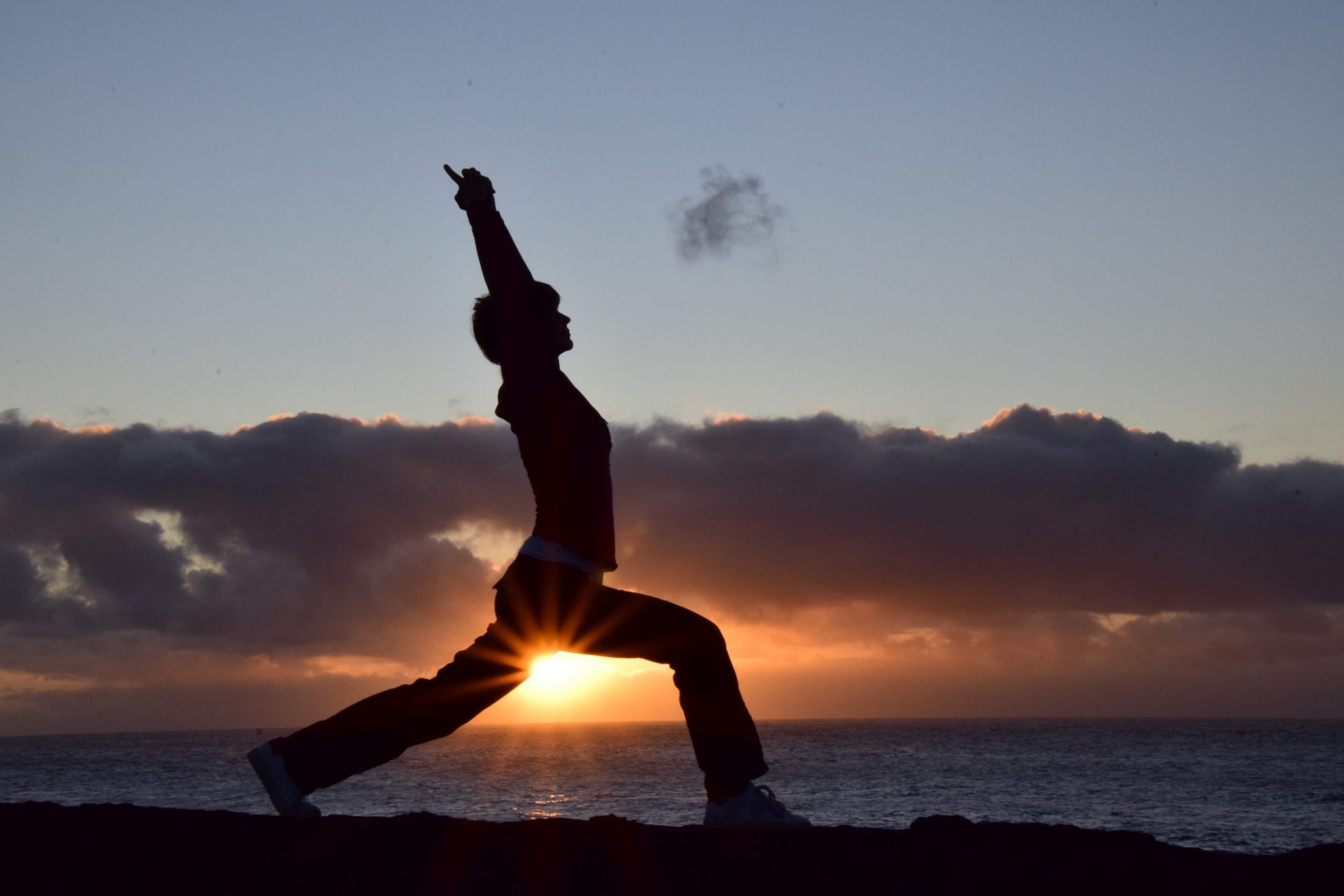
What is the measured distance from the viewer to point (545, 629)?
459 cm

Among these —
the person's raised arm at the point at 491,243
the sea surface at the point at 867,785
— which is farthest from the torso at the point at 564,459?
the sea surface at the point at 867,785

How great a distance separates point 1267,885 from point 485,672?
2.81 metres

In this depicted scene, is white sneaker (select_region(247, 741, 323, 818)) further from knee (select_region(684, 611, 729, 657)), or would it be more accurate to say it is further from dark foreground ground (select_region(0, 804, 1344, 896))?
knee (select_region(684, 611, 729, 657))

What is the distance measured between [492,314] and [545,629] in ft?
4.41

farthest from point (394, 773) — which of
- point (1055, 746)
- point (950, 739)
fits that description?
point (950, 739)

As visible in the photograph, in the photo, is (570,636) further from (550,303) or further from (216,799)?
(216,799)

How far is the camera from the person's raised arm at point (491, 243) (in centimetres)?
471

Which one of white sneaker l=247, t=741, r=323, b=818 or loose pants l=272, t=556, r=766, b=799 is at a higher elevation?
loose pants l=272, t=556, r=766, b=799

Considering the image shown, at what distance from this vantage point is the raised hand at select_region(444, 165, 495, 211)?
4.81 metres

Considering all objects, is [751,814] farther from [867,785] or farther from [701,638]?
[867,785]

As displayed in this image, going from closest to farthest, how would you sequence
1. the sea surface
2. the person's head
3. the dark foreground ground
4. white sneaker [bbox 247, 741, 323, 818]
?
1. the dark foreground ground
2. white sneaker [bbox 247, 741, 323, 818]
3. the person's head
4. the sea surface

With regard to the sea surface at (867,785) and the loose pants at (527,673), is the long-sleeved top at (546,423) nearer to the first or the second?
the loose pants at (527,673)

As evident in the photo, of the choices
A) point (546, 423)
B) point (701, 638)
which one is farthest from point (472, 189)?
point (701, 638)

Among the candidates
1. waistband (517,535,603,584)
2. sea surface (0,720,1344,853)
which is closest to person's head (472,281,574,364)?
waistband (517,535,603,584)
